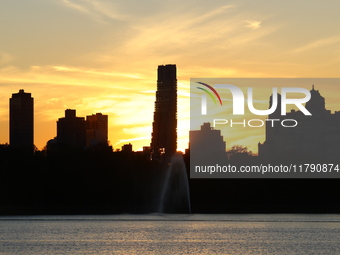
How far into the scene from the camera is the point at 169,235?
384ft

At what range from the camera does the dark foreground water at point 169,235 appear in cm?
10269

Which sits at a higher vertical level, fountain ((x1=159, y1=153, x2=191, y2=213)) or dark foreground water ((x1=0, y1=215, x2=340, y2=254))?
fountain ((x1=159, y1=153, x2=191, y2=213))

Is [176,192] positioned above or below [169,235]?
above

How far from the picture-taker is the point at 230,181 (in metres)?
182

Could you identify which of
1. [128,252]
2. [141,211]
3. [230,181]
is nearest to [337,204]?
[230,181]

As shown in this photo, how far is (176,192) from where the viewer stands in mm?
163500

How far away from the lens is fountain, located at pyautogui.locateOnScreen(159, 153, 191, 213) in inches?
6466

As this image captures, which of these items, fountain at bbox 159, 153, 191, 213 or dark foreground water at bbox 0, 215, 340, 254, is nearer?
dark foreground water at bbox 0, 215, 340, 254

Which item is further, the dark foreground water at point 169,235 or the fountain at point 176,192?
the fountain at point 176,192

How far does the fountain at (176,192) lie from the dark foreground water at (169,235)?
21.2 ft

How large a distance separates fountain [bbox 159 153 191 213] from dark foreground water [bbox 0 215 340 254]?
6448 mm

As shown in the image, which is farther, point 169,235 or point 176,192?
point 176,192

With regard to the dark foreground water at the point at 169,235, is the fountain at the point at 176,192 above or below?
above

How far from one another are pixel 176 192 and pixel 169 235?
4662 cm
